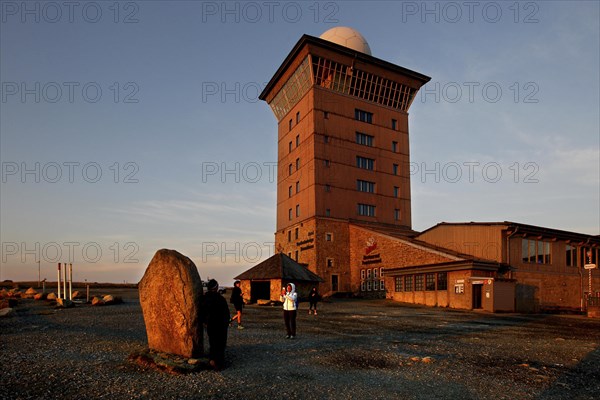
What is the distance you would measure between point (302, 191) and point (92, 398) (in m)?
48.0

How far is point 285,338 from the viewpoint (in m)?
15.2

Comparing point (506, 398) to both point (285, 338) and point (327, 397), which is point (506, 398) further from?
point (285, 338)

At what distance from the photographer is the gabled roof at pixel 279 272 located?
34.7m

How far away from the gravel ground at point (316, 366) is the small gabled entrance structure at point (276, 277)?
16.5 meters

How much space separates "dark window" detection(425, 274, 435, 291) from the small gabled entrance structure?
9.10m

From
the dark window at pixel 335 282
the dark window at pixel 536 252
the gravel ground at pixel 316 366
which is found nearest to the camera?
the gravel ground at pixel 316 366

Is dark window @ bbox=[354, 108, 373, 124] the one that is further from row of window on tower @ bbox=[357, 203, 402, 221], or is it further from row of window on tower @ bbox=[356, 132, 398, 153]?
row of window on tower @ bbox=[357, 203, 402, 221]

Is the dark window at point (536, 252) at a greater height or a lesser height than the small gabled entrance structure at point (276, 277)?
greater

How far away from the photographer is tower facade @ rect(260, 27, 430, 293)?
2073 inches

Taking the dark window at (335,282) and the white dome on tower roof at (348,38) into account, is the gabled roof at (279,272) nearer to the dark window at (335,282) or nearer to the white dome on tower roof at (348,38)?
the dark window at (335,282)

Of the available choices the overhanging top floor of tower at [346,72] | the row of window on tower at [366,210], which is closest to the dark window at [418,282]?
the row of window on tower at [366,210]

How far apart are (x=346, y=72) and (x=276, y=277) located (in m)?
32.0

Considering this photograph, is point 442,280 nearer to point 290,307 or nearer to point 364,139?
point 290,307

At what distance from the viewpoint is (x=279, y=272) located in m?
34.5
